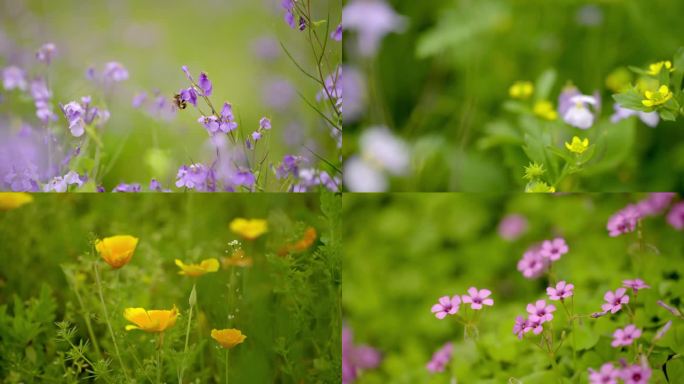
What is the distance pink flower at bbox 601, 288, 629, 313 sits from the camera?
1.18m

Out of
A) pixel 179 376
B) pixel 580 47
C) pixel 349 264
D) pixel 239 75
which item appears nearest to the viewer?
pixel 179 376

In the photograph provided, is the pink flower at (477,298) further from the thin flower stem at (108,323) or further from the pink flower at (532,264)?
the thin flower stem at (108,323)

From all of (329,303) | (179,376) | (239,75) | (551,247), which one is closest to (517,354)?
(551,247)

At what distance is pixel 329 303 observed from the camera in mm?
1278

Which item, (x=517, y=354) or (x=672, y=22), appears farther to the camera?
(x=672, y=22)

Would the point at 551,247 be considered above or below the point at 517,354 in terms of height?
above

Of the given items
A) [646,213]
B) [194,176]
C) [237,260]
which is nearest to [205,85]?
[194,176]

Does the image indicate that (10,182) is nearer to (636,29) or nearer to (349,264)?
(349,264)

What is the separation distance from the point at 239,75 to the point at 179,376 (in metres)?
0.56

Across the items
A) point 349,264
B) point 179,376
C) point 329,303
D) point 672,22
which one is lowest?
point 179,376

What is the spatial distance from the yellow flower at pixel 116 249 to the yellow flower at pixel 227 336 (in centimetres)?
18

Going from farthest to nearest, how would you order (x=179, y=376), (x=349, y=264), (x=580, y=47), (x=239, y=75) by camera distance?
(x=580, y=47)
(x=349, y=264)
(x=239, y=75)
(x=179, y=376)

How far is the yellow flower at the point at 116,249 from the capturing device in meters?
1.19

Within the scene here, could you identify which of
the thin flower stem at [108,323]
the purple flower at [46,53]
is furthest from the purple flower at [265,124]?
the purple flower at [46,53]
